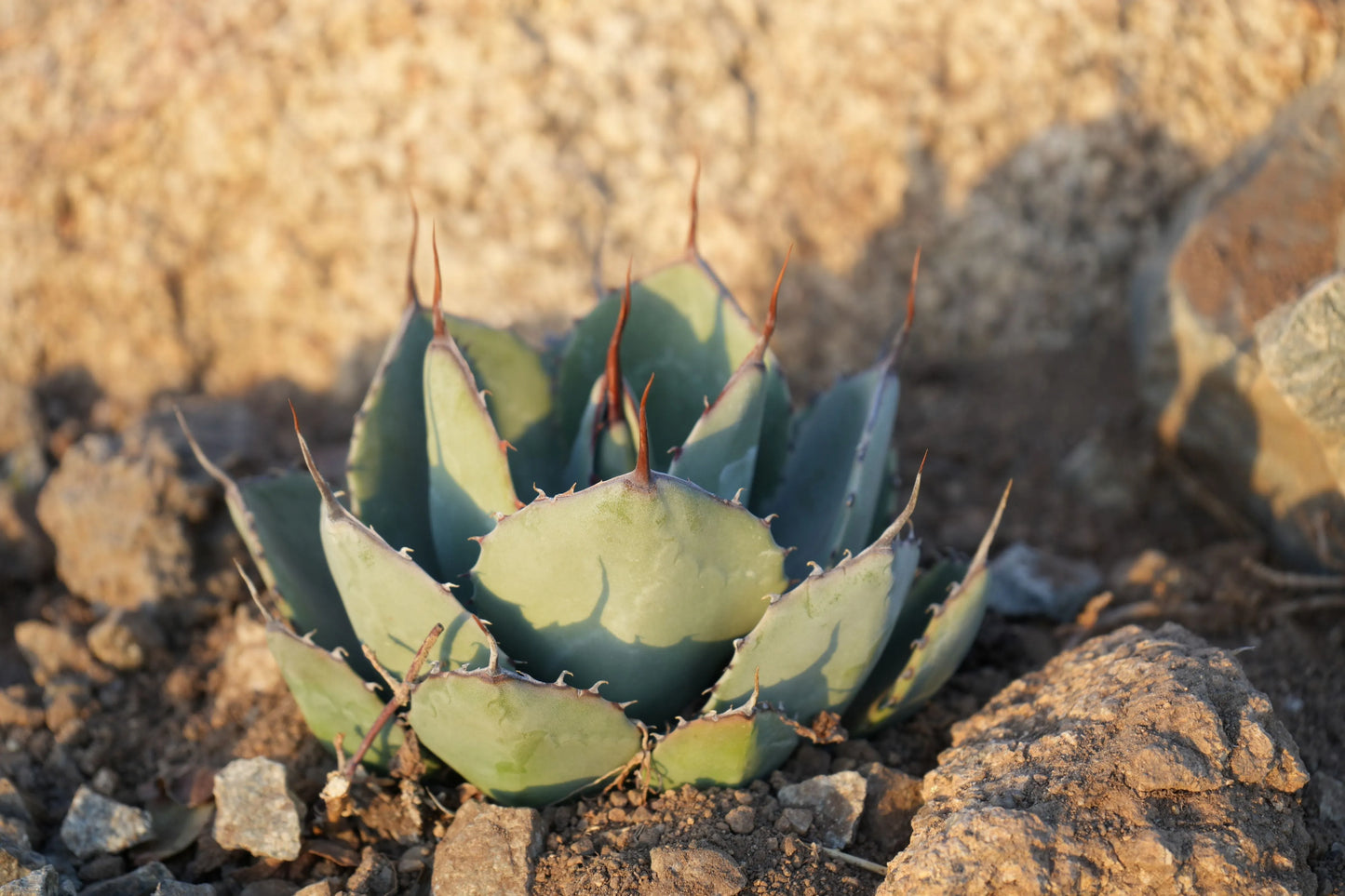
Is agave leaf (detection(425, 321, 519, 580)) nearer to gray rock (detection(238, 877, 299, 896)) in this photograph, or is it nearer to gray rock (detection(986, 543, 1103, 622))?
gray rock (detection(238, 877, 299, 896))

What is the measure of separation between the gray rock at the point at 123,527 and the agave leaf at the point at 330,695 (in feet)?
2.84

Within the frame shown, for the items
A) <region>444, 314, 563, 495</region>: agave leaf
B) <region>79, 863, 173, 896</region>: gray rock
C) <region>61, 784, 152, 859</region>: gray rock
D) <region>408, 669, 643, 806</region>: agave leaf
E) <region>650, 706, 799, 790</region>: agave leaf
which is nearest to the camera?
<region>408, 669, 643, 806</region>: agave leaf

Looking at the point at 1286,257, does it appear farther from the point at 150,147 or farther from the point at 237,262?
the point at 150,147

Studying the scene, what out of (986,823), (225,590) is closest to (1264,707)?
(986,823)

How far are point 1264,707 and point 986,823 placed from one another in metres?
0.55

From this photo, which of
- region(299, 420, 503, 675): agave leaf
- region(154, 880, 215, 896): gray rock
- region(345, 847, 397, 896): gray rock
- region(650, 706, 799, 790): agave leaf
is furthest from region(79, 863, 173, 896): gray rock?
region(650, 706, 799, 790): agave leaf

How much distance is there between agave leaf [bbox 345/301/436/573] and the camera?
1992 mm

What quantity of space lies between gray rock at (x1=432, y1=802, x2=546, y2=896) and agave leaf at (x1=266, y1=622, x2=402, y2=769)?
0.22 metres

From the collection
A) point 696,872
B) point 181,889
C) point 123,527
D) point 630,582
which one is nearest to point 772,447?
point 630,582

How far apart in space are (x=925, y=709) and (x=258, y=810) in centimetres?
132

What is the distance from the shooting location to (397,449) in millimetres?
2055

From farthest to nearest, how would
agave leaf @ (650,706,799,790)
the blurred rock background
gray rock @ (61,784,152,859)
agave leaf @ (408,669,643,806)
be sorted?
the blurred rock background
gray rock @ (61,784,152,859)
agave leaf @ (650,706,799,790)
agave leaf @ (408,669,643,806)

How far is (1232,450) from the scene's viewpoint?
2.75 m

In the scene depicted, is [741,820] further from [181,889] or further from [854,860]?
[181,889]
